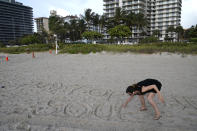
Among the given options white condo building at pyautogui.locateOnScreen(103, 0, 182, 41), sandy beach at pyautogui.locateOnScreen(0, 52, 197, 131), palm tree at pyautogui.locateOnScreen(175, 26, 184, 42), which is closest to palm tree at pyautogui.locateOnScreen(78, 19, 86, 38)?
white condo building at pyautogui.locateOnScreen(103, 0, 182, 41)

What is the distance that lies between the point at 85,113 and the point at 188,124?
2.59m

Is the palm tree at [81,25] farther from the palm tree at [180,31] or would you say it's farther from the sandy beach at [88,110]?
the sandy beach at [88,110]

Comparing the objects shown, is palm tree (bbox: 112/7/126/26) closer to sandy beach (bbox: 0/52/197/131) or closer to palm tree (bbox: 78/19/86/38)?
palm tree (bbox: 78/19/86/38)

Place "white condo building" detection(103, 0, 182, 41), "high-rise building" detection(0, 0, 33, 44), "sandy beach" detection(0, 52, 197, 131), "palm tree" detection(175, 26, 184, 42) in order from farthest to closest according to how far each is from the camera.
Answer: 1. "high-rise building" detection(0, 0, 33, 44)
2. "white condo building" detection(103, 0, 182, 41)
3. "palm tree" detection(175, 26, 184, 42)
4. "sandy beach" detection(0, 52, 197, 131)

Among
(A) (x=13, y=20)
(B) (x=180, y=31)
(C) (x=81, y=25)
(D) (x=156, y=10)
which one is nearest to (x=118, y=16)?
(C) (x=81, y=25)

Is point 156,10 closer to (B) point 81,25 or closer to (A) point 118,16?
(A) point 118,16

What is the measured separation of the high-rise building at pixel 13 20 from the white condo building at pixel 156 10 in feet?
281

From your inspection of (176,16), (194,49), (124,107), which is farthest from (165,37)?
(124,107)

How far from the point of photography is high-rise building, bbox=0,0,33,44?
372 feet

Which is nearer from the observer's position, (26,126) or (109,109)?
(26,126)

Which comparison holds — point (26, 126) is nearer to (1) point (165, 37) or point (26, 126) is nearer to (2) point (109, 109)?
(2) point (109, 109)

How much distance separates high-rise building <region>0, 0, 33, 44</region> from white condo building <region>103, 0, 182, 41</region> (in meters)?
85.5

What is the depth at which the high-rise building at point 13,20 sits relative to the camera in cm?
11344

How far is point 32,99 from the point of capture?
5039mm
